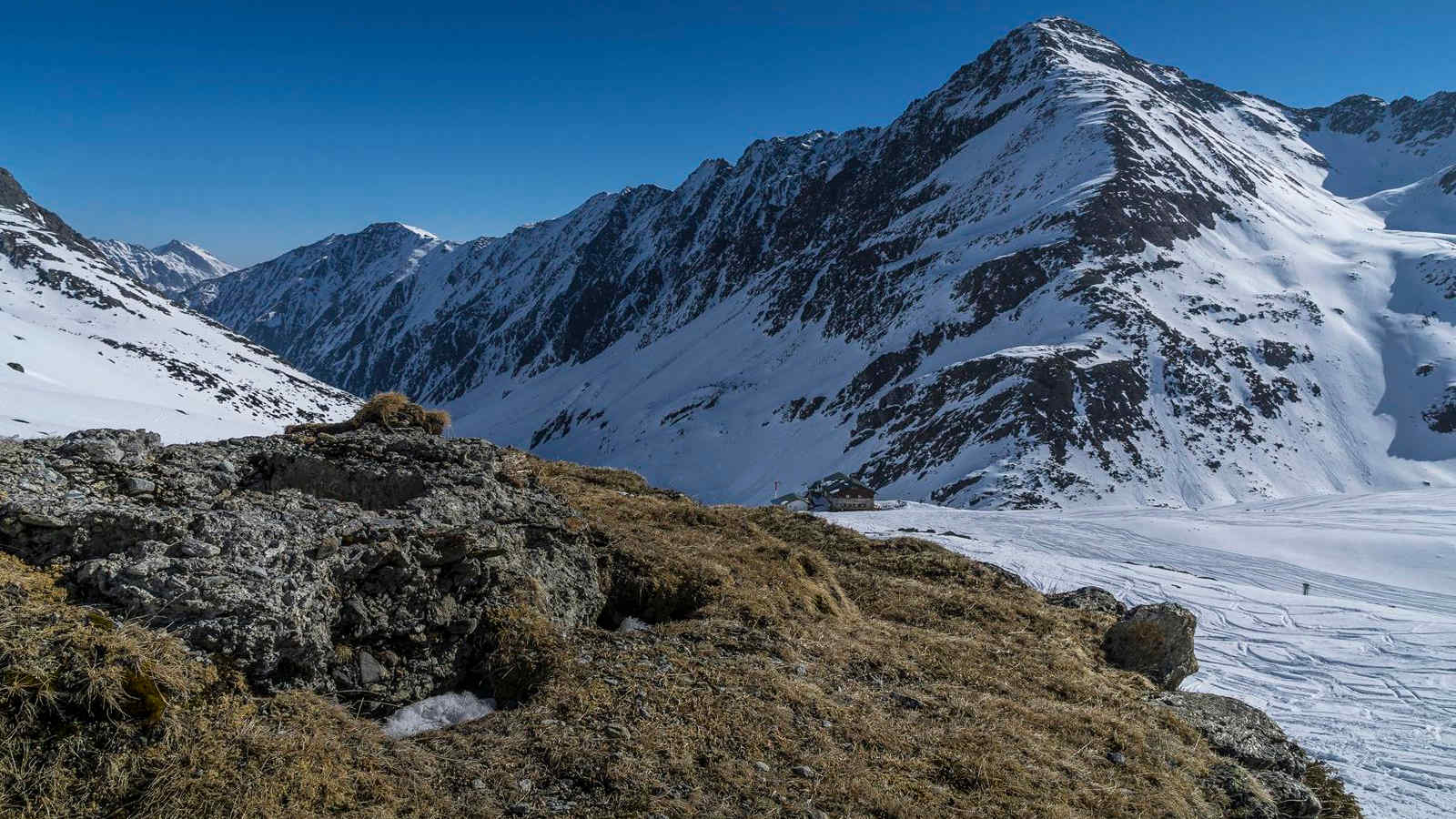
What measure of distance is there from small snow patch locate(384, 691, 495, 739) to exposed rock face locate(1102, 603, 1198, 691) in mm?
8149

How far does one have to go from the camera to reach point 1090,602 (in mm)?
12555

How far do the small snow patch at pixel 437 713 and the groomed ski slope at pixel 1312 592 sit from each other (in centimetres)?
1010

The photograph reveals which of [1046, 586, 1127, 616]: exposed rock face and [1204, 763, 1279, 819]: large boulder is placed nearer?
[1204, 763, 1279, 819]: large boulder

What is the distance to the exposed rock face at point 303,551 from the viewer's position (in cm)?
521

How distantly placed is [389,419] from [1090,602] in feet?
37.8

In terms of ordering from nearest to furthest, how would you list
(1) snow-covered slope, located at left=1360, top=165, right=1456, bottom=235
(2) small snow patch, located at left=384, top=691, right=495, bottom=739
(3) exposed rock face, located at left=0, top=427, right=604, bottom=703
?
(3) exposed rock face, located at left=0, top=427, right=604, bottom=703
(2) small snow patch, located at left=384, top=691, right=495, bottom=739
(1) snow-covered slope, located at left=1360, top=165, right=1456, bottom=235

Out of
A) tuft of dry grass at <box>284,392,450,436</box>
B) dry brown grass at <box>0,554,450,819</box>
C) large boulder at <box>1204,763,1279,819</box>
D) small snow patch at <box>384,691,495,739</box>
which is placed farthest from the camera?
tuft of dry grass at <box>284,392,450,436</box>

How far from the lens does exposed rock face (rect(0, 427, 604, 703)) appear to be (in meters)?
5.21

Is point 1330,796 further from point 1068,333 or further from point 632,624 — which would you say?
point 1068,333

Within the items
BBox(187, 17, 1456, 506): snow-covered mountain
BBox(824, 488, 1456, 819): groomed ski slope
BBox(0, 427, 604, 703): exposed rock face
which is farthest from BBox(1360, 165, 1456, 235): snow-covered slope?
BBox(0, 427, 604, 703): exposed rock face

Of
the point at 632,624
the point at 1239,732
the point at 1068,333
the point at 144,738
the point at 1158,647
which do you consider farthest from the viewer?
the point at 1068,333

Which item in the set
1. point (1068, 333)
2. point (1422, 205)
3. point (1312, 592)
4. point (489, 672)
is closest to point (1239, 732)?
point (489, 672)

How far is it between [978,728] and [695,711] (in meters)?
2.61

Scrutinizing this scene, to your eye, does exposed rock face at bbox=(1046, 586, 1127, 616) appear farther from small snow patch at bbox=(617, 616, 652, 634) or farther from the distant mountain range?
the distant mountain range
